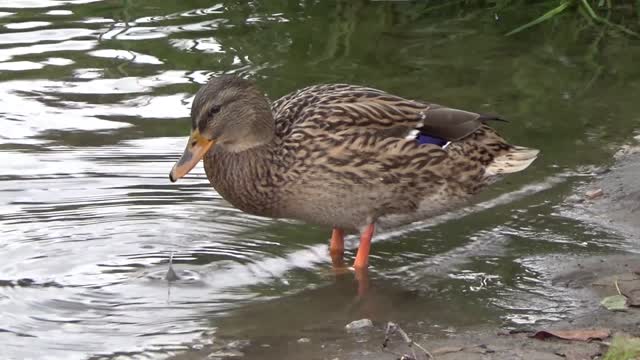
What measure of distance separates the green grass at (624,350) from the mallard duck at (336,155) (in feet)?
6.49

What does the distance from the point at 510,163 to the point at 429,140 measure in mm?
461

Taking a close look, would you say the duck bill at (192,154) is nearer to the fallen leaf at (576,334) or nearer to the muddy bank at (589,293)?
the muddy bank at (589,293)

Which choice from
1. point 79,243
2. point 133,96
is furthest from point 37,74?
point 79,243

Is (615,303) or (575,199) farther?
(575,199)

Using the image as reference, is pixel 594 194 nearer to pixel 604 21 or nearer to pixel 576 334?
pixel 576 334

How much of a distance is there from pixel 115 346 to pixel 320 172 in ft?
4.61

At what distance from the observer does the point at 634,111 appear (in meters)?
8.71

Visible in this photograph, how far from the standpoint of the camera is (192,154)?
6488mm

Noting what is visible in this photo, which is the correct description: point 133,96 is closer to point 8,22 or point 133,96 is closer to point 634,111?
point 8,22

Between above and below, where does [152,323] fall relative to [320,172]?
below

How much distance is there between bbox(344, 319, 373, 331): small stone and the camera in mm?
5871

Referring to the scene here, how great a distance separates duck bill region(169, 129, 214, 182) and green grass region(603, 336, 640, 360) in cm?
232

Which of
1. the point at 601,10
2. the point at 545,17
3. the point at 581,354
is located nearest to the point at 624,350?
the point at 581,354

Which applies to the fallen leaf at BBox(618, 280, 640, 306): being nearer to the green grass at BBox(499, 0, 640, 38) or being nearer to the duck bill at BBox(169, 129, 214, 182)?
the duck bill at BBox(169, 129, 214, 182)
